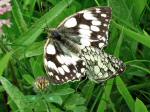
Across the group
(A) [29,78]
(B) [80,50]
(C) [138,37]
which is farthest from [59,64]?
(C) [138,37]

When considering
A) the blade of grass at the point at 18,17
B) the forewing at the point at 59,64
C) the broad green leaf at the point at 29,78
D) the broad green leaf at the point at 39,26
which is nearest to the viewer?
the forewing at the point at 59,64

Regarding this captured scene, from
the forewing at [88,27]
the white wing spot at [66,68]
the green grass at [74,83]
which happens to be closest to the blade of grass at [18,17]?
the green grass at [74,83]

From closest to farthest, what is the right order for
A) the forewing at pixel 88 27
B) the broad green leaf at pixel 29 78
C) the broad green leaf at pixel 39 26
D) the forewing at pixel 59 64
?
the forewing at pixel 59 64, the forewing at pixel 88 27, the broad green leaf at pixel 29 78, the broad green leaf at pixel 39 26

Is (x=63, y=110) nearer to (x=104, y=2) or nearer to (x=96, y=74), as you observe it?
(x=96, y=74)

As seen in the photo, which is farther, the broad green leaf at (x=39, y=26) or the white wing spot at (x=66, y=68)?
the broad green leaf at (x=39, y=26)

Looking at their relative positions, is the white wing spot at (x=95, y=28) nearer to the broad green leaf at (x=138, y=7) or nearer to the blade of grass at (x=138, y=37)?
the blade of grass at (x=138, y=37)

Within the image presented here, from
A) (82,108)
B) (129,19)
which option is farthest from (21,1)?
(82,108)

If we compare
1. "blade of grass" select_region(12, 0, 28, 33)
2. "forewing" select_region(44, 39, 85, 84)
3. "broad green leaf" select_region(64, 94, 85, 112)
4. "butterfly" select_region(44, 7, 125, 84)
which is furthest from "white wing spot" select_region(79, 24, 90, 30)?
"blade of grass" select_region(12, 0, 28, 33)

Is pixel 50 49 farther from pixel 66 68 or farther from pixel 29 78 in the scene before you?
pixel 29 78
